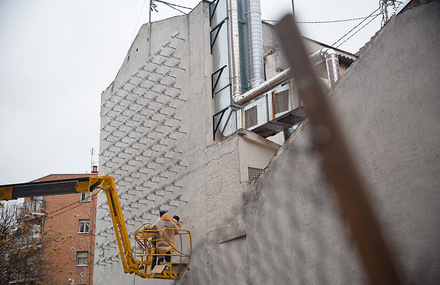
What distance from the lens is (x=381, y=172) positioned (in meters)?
8.21

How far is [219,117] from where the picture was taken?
14.2m

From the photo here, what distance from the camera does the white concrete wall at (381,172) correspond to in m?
7.41

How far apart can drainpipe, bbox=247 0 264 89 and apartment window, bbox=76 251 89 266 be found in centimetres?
3452

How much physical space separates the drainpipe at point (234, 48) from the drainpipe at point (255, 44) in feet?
2.27

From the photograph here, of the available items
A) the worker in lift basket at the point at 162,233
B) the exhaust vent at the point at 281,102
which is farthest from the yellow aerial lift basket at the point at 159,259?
the exhaust vent at the point at 281,102

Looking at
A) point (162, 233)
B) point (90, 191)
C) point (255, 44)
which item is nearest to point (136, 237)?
point (162, 233)

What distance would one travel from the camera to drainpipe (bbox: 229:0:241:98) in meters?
14.1

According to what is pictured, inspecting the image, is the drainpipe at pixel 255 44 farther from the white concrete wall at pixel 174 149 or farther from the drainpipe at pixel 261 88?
the white concrete wall at pixel 174 149

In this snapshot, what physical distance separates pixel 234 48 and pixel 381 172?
7.54 meters

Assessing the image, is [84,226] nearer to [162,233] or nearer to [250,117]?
[162,233]

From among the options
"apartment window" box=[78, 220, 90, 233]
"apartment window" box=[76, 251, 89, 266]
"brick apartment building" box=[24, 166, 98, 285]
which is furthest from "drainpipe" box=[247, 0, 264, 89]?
"apartment window" box=[78, 220, 90, 233]

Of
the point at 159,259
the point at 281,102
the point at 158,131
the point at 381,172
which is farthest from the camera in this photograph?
the point at 158,131

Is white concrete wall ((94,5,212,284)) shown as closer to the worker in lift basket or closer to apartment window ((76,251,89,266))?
the worker in lift basket

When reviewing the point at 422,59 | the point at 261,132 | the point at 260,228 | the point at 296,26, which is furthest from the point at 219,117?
the point at 296,26
